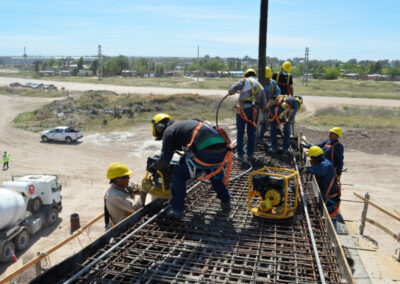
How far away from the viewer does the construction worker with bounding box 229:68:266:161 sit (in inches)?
292

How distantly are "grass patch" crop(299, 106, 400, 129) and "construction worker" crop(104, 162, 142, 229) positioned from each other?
1082 inches

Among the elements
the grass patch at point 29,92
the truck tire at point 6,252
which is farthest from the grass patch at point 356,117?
the grass patch at point 29,92

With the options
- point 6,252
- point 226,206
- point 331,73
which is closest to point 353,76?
point 331,73

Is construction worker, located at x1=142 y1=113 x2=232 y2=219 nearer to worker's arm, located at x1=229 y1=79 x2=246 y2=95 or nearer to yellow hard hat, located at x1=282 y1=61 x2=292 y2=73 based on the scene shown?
worker's arm, located at x1=229 y1=79 x2=246 y2=95

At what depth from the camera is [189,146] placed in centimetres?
481

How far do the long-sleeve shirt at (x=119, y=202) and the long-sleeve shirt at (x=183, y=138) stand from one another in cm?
68

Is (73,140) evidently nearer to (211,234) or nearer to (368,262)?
(368,262)

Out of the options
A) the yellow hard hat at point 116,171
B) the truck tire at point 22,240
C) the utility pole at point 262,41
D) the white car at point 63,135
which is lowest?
the truck tire at point 22,240

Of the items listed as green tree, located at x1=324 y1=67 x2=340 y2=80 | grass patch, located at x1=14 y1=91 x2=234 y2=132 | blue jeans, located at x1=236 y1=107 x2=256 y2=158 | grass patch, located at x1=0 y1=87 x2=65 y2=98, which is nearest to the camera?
blue jeans, located at x1=236 y1=107 x2=256 y2=158

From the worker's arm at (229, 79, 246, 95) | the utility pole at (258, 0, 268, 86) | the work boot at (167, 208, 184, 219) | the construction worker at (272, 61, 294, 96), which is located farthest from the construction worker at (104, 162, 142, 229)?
the construction worker at (272, 61, 294, 96)

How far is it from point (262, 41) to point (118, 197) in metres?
6.91

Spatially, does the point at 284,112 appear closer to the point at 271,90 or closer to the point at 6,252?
the point at 271,90

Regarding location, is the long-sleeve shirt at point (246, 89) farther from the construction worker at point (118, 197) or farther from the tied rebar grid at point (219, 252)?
the construction worker at point (118, 197)

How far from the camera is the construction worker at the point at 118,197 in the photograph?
5.14 metres
